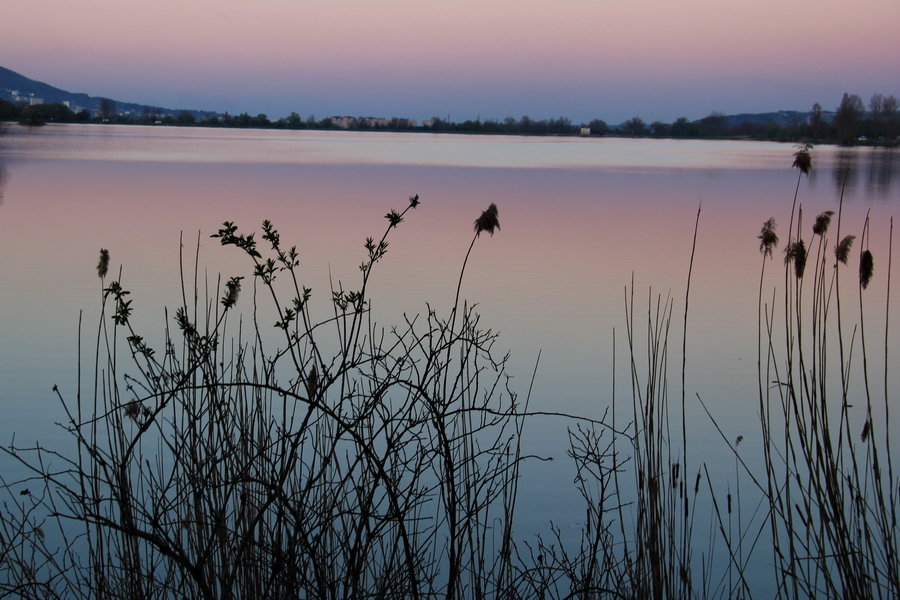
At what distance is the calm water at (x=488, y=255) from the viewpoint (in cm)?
706

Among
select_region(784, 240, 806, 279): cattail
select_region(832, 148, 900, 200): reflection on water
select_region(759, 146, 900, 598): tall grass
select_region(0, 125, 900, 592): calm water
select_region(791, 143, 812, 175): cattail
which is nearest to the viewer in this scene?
select_region(759, 146, 900, 598): tall grass

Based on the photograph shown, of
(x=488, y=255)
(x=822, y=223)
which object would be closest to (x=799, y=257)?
(x=822, y=223)

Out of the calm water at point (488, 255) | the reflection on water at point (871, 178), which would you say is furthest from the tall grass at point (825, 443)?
the reflection on water at point (871, 178)

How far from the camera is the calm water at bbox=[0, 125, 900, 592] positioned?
7062 millimetres

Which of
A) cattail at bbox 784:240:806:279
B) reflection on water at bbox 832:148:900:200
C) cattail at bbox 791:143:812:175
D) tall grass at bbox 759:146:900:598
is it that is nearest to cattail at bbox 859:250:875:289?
tall grass at bbox 759:146:900:598

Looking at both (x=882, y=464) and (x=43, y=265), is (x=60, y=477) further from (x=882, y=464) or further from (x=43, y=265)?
(x=43, y=265)

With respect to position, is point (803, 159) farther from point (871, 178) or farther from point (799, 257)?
point (871, 178)

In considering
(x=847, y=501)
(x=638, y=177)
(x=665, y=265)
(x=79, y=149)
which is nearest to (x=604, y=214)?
(x=665, y=265)

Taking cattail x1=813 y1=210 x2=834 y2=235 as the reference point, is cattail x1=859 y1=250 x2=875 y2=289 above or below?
below

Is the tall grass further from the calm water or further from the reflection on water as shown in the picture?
the reflection on water

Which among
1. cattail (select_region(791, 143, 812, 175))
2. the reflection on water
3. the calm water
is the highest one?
cattail (select_region(791, 143, 812, 175))

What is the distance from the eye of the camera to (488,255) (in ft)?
41.3

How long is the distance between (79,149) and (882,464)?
121ft

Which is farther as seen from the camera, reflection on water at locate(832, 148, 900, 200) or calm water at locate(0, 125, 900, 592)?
reflection on water at locate(832, 148, 900, 200)
